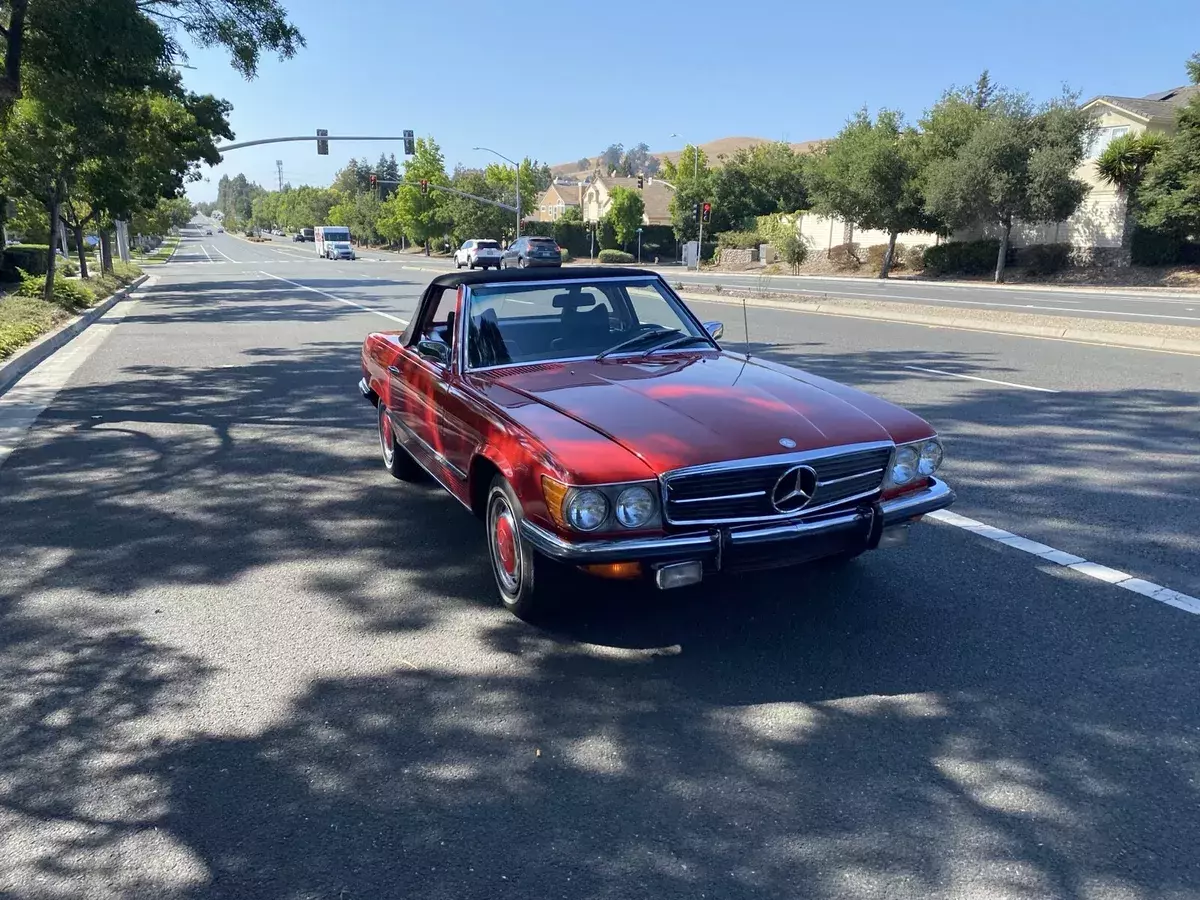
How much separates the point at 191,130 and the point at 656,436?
25008 millimetres

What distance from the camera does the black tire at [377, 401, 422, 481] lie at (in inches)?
260

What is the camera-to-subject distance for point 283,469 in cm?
712

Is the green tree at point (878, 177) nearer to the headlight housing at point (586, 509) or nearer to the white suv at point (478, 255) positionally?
the white suv at point (478, 255)

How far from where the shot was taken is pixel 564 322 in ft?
17.4

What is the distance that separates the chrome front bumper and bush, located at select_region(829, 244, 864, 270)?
48.7m

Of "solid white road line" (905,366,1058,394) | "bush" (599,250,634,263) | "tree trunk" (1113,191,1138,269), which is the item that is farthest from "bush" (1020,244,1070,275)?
"solid white road line" (905,366,1058,394)

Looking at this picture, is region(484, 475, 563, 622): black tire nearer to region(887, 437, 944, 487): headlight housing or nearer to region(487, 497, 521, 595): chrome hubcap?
region(487, 497, 521, 595): chrome hubcap

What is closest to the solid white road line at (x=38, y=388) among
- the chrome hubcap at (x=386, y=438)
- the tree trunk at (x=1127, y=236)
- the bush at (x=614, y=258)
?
the chrome hubcap at (x=386, y=438)

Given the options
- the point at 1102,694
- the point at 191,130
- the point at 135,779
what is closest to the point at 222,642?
the point at 135,779

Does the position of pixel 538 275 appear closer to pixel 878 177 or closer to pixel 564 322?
pixel 564 322

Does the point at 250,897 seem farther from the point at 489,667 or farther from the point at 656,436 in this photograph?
the point at 656,436

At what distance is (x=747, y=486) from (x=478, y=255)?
42.8 m

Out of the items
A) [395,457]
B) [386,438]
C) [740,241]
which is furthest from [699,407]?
[740,241]

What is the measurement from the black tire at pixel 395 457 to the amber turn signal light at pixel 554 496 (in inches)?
113
